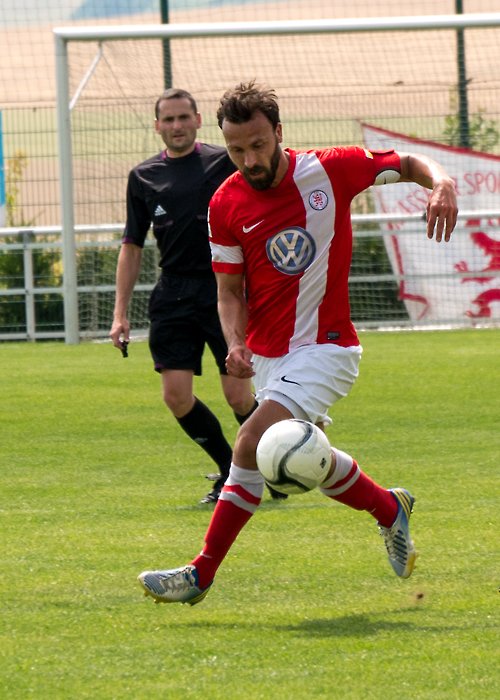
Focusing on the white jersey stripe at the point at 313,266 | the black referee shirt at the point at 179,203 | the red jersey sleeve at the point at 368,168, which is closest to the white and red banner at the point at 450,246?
the black referee shirt at the point at 179,203

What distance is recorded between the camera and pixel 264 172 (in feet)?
12.0

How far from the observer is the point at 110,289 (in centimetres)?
1341

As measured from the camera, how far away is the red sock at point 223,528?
361 cm

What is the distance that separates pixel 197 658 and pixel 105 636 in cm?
36

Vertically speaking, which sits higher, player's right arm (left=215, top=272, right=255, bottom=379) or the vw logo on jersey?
the vw logo on jersey

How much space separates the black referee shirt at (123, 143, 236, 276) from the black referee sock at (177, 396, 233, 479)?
2.38ft

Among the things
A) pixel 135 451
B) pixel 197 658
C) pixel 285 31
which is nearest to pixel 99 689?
pixel 197 658

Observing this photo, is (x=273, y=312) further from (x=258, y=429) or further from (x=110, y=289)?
(x=110, y=289)

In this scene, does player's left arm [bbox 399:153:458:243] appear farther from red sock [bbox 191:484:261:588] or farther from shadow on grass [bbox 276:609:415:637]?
shadow on grass [bbox 276:609:415:637]

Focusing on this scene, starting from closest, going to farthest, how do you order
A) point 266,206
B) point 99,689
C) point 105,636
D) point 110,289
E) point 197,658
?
point 99,689 < point 197,658 < point 105,636 < point 266,206 < point 110,289

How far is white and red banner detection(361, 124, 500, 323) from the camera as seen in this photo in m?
13.5

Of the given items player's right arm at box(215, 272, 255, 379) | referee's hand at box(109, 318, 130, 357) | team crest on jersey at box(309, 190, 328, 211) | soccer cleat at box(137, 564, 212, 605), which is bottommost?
soccer cleat at box(137, 564, 212, 605)

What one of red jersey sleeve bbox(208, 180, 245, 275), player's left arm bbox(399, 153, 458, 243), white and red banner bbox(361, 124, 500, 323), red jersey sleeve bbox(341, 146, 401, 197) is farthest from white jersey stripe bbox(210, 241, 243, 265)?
white and red banner bbox(361, 124, 500, 323)

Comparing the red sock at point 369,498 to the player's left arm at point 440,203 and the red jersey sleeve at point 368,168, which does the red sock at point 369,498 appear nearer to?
the player's left arm at point 440,203
